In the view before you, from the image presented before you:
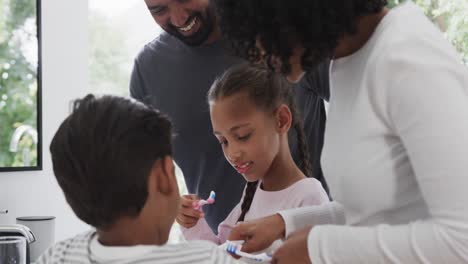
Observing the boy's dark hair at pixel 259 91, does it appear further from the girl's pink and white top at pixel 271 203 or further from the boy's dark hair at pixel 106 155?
the boy's dark hair at pixel 106 155

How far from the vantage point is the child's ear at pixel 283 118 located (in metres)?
1.62

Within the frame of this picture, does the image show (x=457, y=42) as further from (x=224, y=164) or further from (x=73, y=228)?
(x=73, y=228)

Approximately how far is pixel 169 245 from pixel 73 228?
235 cm

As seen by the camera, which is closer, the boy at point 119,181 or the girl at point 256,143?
the boy at point 119,181

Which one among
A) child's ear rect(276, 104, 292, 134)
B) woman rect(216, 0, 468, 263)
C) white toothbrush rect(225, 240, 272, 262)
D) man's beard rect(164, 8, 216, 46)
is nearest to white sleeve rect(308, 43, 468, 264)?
woman rect(216, 0, 468, 263)

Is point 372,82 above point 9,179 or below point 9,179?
above

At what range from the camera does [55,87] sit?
3.08 meters

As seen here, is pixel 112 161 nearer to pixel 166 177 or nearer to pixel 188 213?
pixel 166 177

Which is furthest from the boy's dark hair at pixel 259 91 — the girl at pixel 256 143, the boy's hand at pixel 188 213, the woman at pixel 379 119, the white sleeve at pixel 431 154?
the white sleeve at pixel 431 154

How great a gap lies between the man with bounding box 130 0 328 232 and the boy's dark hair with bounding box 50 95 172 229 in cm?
73

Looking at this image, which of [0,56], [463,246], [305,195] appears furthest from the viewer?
[0,56]

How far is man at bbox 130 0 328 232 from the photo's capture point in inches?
68.4

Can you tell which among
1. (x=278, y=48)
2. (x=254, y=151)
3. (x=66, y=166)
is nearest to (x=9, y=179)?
(x=254, y=151)

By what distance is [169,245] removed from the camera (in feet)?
3.20
